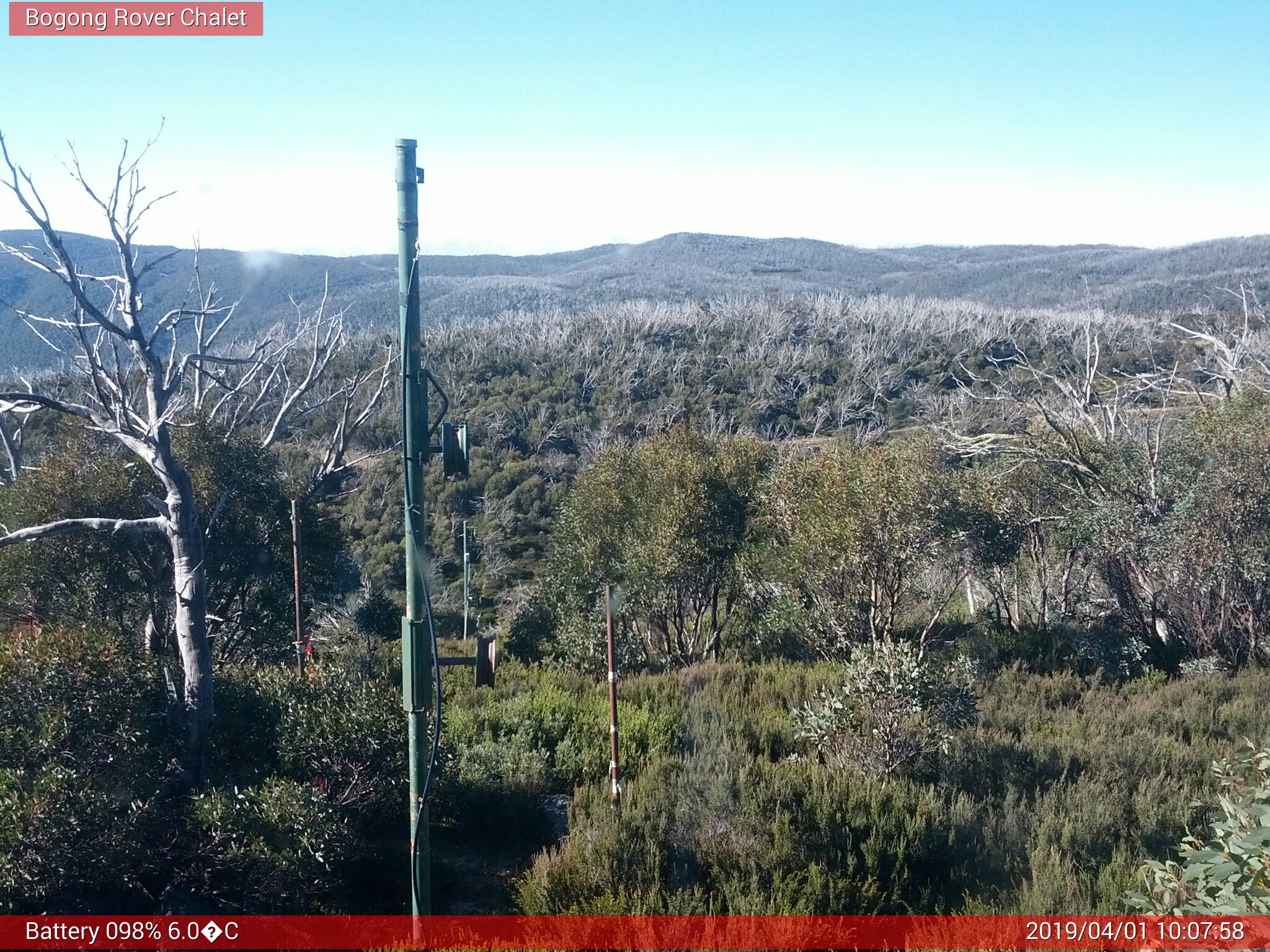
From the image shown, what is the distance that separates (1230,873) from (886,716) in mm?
3991

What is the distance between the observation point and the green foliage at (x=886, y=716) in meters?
6.88

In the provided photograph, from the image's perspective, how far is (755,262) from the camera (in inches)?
3401

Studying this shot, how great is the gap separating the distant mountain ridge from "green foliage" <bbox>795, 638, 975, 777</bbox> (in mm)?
21956

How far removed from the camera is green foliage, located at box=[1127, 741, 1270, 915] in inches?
114

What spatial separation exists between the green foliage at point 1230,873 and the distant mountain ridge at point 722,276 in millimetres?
24733

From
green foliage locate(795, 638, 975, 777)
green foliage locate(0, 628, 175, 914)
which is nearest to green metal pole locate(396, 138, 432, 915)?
green foliage locate(0, 628, 175, 914)

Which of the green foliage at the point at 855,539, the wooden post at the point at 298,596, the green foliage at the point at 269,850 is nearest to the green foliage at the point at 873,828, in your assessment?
the green foliage at the point at 269,850

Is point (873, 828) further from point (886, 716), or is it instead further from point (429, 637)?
point (429, 637)

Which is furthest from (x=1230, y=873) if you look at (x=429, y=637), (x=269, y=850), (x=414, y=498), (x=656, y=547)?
(x=656, y=547)

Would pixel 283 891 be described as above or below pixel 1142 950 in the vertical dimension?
below

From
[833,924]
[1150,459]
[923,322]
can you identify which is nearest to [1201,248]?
[923,322]

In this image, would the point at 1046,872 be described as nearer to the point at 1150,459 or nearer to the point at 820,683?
the point at 820,683

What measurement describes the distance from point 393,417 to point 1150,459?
2310cm

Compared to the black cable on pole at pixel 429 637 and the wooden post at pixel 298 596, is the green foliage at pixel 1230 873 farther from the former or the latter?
Answer: the wooden post at pixel 298 596
